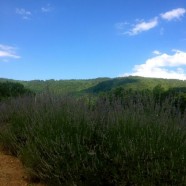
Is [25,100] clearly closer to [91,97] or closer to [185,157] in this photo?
[91,97]

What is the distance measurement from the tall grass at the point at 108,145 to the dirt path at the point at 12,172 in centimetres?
18

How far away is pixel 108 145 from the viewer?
14.8ft

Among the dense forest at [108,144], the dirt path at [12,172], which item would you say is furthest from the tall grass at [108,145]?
the dirt path at [12,172]

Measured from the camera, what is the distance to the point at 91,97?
5695mm

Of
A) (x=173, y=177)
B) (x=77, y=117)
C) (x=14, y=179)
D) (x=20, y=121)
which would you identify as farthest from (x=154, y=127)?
(x=20, y=121)

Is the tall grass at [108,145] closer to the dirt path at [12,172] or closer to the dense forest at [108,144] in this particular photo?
the dense forest at [108,144]

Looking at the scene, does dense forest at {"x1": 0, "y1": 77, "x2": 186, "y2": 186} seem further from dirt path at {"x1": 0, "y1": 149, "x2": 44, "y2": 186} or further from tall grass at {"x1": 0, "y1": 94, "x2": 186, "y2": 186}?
dirt path at {"x1": 0, "y1": 149, "x2": 44, "y2": 186}

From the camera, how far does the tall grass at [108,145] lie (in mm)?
4177

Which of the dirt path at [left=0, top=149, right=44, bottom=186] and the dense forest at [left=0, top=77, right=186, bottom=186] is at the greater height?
the dense forest at [left=0, top=77, right=186, bottom=186]

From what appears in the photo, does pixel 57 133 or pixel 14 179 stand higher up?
pixel 57 133

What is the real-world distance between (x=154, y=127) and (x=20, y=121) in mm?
2719

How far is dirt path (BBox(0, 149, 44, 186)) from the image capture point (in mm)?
5145

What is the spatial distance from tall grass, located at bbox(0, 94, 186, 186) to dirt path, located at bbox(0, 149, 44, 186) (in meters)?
0.18

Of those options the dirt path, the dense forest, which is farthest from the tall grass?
the dirt path
